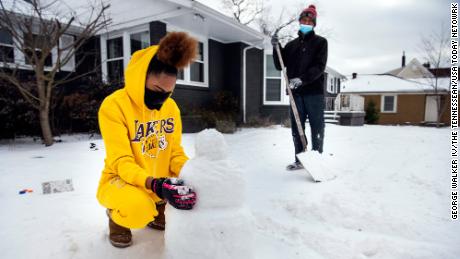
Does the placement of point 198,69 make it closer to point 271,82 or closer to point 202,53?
point 202,53

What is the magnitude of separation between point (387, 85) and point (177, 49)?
26.3 m

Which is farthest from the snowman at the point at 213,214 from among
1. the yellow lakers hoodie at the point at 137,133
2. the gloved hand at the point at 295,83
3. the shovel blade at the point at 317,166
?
the gloved hand at the point at 295,83

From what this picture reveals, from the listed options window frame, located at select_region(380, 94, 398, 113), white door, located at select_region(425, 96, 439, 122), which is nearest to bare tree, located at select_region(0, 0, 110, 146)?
window frame, located at select_region(380, 94, 398, 113)

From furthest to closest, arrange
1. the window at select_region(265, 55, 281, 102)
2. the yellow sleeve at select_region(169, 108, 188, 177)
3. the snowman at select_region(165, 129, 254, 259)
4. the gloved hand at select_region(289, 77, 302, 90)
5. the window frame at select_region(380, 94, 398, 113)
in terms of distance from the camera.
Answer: the window frame at select_region(380, 94, 398, 113), the window at select_region(265, 55, 281, 102), the gloved hand at select_region(289, 77, 302, 90), the yellow sleeve at select_region(169, 108, 188, 177), the snowman at select_region(165, 129, 254, 259)

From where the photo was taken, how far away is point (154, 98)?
160 centimetres

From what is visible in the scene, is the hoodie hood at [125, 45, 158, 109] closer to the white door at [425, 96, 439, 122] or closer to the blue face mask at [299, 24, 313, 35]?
the blue face mask at [299, 24, 313, 35]

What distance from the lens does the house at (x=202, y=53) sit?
6773 millimetres

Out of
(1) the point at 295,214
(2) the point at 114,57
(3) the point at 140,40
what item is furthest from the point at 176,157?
(2) the point at 114,57

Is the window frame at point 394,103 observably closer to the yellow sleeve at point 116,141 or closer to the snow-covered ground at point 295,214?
the snow-covered ground at point 295,214

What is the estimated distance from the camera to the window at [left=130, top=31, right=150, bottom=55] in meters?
7.59

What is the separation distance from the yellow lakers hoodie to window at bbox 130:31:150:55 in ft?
21.2

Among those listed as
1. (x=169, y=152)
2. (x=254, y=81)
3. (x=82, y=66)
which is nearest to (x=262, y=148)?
(x=169, y=152)

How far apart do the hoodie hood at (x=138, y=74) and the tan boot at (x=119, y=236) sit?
30.5 inches

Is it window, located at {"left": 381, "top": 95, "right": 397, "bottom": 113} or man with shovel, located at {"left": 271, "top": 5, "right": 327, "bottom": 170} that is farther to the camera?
window, located at {"left": 381, "top": 95, "right": 397, "bottom": 113}
